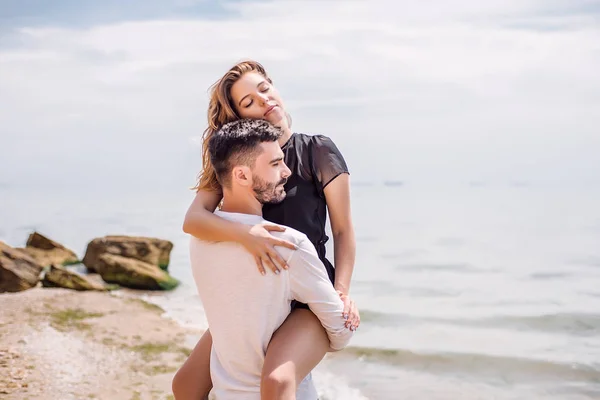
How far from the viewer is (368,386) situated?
7312 mm

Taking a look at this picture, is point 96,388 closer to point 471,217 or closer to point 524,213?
point 471,217

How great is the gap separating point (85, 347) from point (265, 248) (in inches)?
183

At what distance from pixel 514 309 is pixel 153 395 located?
821cm

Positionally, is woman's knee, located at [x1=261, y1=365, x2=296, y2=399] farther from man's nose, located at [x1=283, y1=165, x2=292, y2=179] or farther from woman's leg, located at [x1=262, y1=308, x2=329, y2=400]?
man's nose, located at [x1=283, y1=165, x2=292, y2=179]

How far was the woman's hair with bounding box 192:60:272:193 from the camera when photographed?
3.58 m

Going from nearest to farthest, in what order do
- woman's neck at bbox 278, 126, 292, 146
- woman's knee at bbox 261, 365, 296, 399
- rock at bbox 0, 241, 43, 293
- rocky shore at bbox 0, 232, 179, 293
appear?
woman's knee at bbox 261, 365, 296, 399, woman's neck at bbox 278, 126, 292, 146, rock at bbox 0, 241, 43, 293, rocky shore at bbox 0, 232, 179, 293

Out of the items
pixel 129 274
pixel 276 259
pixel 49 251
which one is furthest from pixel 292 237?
pixel 49 251

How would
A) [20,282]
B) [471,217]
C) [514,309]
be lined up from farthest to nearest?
[471,217] < [514,309] < [20,282]

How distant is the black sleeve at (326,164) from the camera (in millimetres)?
3490

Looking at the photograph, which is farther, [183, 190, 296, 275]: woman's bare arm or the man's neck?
the man's neck

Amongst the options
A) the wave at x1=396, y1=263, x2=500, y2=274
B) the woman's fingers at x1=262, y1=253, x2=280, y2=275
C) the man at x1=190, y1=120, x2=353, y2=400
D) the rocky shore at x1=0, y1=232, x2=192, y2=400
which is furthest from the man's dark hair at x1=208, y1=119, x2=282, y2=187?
the wave at x1=396, y1=263, x2=500, y2=274

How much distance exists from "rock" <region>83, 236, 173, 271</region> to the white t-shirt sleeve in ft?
33.1

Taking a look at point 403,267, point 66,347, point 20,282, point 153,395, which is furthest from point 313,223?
point 403,267

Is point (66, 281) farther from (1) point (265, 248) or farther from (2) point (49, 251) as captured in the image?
(1) point (265, 248)
